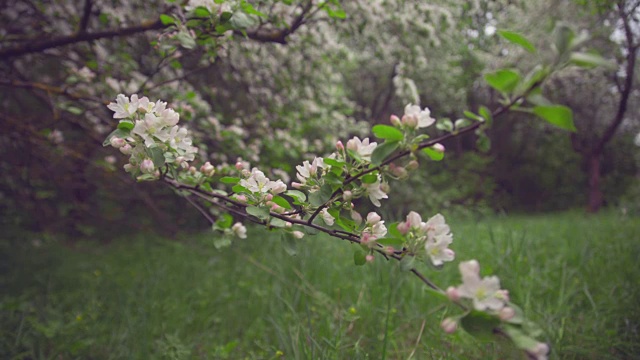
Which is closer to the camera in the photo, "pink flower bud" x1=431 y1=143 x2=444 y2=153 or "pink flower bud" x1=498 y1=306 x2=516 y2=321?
"pink flower bud" x1=498 y1=306 x2=516 y2=321

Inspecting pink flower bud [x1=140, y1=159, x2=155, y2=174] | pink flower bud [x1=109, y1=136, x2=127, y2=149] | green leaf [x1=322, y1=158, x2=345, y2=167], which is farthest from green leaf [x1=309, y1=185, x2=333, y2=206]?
pink flower bud [x1=109, y1=136, x2=127, y2=149]

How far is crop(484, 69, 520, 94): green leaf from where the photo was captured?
0.69m

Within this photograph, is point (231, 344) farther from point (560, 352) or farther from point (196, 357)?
point (560, 352)

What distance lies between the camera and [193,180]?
4.07 feet

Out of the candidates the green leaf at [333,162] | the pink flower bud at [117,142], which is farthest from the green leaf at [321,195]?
the pink flower bud at [117,142]

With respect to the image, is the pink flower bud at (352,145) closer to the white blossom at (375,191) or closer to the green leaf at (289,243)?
the white blossom at (375,191)

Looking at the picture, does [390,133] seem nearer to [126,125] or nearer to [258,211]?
[258,211]

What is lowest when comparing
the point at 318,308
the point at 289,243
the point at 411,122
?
the point at 318,308

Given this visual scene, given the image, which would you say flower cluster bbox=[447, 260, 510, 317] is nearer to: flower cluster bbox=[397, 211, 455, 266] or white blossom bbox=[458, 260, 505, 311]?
white blossom bbox=[458, 260, 505, 311]

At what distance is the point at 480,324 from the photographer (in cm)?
70

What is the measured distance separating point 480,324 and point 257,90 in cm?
337

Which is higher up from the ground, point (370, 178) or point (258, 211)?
point (370, 178)

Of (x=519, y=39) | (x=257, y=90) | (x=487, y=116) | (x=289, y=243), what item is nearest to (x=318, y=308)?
(x=289, y=243)

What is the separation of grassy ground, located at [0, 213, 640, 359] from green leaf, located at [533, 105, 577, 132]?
18.2 inches
